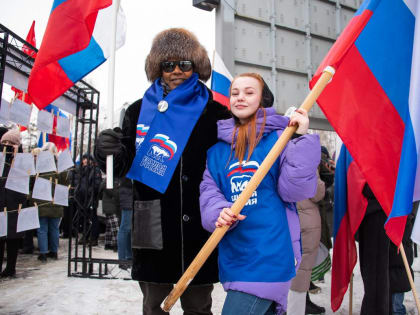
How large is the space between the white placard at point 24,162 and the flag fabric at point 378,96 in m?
3.96

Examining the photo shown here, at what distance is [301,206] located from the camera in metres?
3.73

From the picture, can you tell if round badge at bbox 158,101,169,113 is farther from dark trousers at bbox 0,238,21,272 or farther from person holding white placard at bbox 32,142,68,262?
person holding white placard at bbox 32,142,68,262

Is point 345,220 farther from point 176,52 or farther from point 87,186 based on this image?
point 87,186

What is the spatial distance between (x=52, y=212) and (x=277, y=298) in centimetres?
568

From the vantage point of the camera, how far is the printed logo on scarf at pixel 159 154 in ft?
6.97

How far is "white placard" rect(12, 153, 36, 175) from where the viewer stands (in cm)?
487

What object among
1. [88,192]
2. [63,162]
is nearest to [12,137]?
[63,162]

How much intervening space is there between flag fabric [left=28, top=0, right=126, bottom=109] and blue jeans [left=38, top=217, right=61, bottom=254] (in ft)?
14.0

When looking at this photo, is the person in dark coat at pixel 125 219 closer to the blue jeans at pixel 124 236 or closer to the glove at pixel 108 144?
the blue jeans at pixel 124 236

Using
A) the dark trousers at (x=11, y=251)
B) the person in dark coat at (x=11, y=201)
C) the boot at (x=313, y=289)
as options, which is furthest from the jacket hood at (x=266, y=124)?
the dark trousers at (x=11, y=251)

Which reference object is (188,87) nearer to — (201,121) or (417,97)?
(201,121)

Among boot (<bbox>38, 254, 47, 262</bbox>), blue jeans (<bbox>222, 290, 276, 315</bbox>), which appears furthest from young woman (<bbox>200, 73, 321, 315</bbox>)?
boot (<bbox>38, 254, 47, 262</bbox>)

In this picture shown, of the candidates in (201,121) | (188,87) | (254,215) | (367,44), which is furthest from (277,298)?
(367,44)

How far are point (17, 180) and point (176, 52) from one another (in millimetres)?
3526
